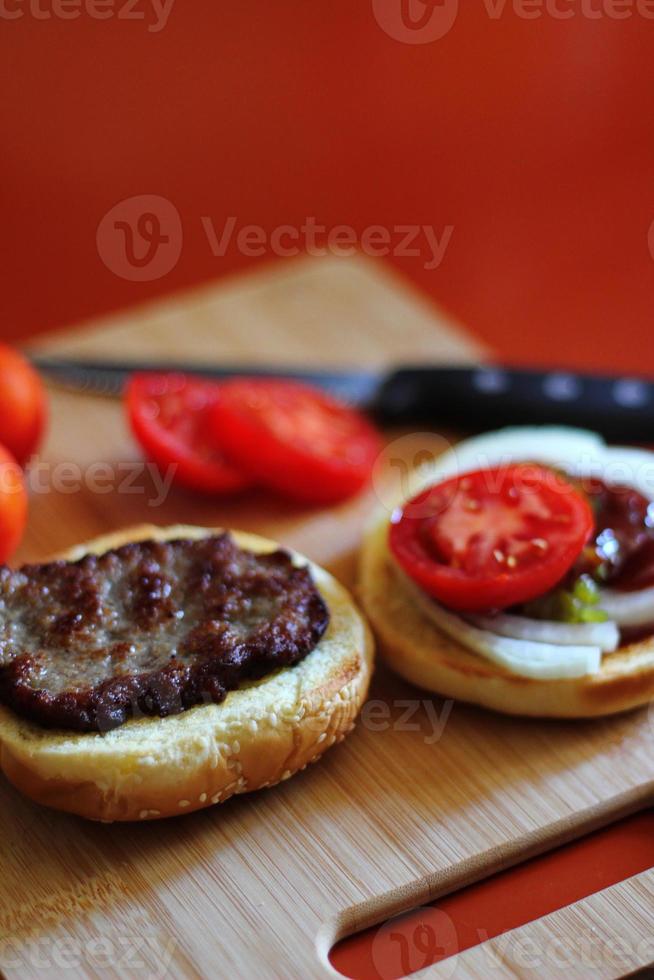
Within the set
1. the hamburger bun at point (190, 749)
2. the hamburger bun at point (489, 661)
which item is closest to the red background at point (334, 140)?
the hamburger bun at point (489, 661)

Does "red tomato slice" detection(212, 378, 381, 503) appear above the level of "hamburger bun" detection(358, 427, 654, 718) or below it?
above

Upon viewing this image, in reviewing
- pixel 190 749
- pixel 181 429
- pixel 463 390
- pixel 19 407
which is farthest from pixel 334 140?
pixel 190 749

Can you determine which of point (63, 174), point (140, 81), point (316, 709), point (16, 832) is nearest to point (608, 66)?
point (140, 81)

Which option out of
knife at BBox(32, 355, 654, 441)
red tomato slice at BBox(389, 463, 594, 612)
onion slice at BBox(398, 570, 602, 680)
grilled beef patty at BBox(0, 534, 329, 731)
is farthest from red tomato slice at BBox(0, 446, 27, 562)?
onion slice at BBox(398, 570, 602, 680)

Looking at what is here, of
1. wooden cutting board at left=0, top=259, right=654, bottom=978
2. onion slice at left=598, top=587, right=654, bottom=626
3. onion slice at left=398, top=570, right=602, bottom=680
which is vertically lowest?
wooden cutting board at left=0, top=259, right=654, bottom=978

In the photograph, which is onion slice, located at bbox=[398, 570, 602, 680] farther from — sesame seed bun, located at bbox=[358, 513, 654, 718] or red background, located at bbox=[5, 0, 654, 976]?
red background, located at bbox=[5, 0, 654, 976]

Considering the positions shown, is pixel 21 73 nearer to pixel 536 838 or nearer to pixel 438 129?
pixel 438 129
